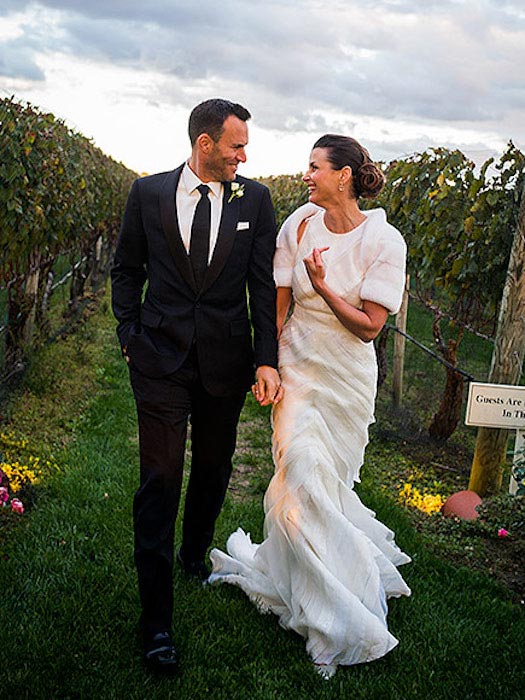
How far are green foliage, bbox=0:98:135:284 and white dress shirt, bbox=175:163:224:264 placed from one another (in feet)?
8.35

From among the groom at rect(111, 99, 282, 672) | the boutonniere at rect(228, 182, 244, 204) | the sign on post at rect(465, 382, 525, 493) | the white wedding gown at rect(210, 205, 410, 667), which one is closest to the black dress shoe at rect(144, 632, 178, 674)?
the groom at rect(111, 99, 282, 672)

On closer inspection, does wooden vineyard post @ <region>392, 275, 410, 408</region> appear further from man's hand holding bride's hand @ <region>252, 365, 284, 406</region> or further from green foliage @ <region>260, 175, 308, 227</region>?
man's hand holding bride's hand @ <region>252, 365, 284, 406</region>

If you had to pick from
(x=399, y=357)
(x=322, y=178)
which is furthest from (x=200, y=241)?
(x=399, y=357)

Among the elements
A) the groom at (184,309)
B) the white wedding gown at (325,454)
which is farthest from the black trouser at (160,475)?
the white wedding gown at (325,454)

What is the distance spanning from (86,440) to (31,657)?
3150 mm

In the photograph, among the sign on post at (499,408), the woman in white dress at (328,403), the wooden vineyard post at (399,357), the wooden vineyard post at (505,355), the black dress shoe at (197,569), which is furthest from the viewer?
the wooden vineyard post at (399,357)

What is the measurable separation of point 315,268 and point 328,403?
651 mm

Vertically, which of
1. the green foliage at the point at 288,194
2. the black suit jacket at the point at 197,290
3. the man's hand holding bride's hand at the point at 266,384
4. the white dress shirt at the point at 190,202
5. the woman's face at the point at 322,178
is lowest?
the man's hand holding bride's hand at the point at 266,384

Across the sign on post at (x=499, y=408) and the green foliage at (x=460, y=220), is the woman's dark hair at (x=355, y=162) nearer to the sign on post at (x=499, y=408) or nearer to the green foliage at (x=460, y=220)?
the sign on post at (x=499, y=408)

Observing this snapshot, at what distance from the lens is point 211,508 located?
13.1 feet

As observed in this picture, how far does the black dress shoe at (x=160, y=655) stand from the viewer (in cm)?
321

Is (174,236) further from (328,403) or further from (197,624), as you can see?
(197,624)

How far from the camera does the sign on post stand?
527 cm

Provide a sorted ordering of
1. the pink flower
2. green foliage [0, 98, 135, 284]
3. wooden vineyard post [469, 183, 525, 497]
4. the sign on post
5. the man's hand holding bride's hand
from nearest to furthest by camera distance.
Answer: the man's hand holding bride's hand → the pink flower → the sign on post → wooden vineyard post [469, 183, 525, 497] → green foliage [0, 98, 135, 284]
